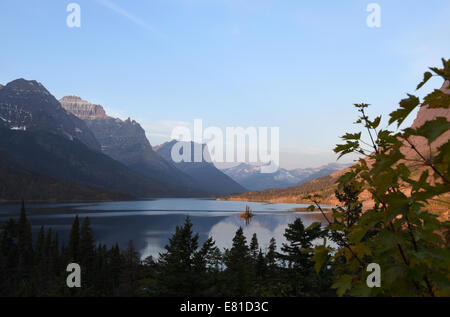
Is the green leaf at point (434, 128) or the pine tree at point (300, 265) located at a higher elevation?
the green leaf at point (434, 128)

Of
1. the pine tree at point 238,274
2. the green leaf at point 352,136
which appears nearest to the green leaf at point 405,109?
the green leaf at point 352,136

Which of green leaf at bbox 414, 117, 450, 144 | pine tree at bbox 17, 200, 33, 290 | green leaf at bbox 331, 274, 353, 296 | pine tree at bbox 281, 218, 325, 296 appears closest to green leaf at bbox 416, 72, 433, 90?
green leaf at bbox 414, 117, 450, 144

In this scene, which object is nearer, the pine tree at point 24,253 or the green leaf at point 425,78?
the green leaf at point 425,78

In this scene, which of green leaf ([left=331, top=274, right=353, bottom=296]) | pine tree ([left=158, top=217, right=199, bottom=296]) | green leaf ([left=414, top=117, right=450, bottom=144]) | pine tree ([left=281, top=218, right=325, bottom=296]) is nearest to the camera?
green leaf ([left=414, top=117, right=450, bottom=144])

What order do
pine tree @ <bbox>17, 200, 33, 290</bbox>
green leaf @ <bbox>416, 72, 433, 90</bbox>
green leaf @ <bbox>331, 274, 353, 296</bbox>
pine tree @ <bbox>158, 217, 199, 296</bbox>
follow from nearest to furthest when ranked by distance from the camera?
green leaf @ <bbox>416, 72, 433, 90</bbox> < green leaf @ <bbox>331, 274, 353, 296</bbox> < pine tree @ <bbox>158, 217, 199, 296</bbox> < pine tree @ <bbox>17, 200, 33, 290</bbox>

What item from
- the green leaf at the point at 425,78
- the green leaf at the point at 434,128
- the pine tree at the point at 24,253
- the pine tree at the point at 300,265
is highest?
the green leaf at the point at 425,78

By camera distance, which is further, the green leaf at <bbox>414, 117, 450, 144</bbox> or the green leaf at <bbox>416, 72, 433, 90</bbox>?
the green leaf at <bbox>416, 72, 433, 90</bbox>

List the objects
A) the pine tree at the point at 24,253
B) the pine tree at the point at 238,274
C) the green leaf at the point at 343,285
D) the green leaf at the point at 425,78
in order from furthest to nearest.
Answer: the pine tree at the point at 24,253 → the pine tree at the point at 238,274 → the green leaf at the point at 343,285 → the green leaf at the point at 425,78

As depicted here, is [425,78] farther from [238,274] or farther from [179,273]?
[238,274]

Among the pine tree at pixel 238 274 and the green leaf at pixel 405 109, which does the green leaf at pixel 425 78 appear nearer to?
the green leaf at pixel 405 109

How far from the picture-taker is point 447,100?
1.86 m

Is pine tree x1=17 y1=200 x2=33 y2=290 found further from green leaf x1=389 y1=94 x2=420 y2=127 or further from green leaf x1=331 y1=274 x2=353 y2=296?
green leaf x1=389 y1=94 x2=420 y2=127

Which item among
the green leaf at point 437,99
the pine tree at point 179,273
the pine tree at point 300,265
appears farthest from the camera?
Answer: the pine tree at point 300,265
